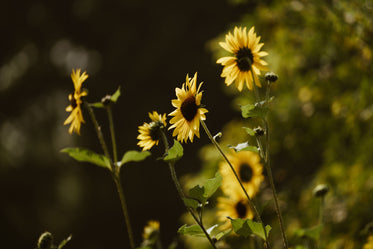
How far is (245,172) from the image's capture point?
1.02 m

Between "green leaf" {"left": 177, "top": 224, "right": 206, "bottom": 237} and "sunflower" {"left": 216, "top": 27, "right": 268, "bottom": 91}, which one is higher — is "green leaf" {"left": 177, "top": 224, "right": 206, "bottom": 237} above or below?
below

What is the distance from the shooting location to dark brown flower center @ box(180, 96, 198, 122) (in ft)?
2.08

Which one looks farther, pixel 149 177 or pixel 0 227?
pixel 0 227

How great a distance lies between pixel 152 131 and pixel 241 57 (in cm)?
21

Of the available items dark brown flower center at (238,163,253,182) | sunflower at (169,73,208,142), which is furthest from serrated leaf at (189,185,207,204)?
→ dark brown flower center at (238,163,253,182)

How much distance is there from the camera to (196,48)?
450cm

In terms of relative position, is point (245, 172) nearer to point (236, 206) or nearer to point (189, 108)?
point (236, 206)

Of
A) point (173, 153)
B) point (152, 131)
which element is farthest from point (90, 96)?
point (173, 153)

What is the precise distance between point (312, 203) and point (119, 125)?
3.34m

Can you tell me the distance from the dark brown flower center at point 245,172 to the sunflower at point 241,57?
37 cm

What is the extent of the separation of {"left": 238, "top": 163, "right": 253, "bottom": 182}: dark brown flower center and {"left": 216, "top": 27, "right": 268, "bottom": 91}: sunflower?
0.37m

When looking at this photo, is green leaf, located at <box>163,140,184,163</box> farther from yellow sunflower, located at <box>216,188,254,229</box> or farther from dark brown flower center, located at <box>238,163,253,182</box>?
dark brown flower center, located at <box>238,163,253,182</box>

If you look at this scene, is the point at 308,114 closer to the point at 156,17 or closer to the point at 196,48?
the point at 196,48

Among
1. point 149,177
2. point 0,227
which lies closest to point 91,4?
point 149,177
